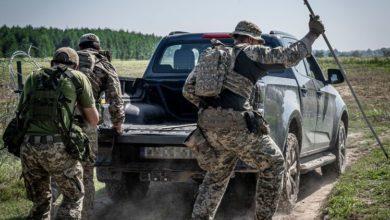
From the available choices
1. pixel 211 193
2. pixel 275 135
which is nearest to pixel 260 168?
pixel 211 193

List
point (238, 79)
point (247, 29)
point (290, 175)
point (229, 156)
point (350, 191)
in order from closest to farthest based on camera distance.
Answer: point (238, 79) < point (247, 29) < point (229, 156) < point (290, 175) < point (350, 191)

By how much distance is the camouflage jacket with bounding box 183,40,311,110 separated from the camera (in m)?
4.83

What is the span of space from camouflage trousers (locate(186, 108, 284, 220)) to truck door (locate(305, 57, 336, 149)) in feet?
8.72

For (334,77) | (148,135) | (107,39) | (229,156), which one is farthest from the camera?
(107,39)

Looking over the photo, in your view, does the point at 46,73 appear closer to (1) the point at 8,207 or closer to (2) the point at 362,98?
(1) the point at 8,207

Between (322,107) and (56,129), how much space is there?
416cm

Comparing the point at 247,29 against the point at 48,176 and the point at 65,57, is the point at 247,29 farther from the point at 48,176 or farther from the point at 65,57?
the point at 48,176

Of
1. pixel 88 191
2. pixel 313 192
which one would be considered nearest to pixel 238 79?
pixel 88 191

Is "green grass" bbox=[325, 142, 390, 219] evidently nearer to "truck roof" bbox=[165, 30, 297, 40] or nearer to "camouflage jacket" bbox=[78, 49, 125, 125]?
"truck roof" bbox=[165, 30, 297, 40]

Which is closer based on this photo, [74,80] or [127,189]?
[74,80]

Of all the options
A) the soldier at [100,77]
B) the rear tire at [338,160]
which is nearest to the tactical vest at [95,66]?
the soldier at [100,77]

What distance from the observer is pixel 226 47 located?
5012 mm

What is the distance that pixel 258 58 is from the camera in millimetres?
4859

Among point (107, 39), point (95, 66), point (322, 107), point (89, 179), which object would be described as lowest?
point (107, 39)
